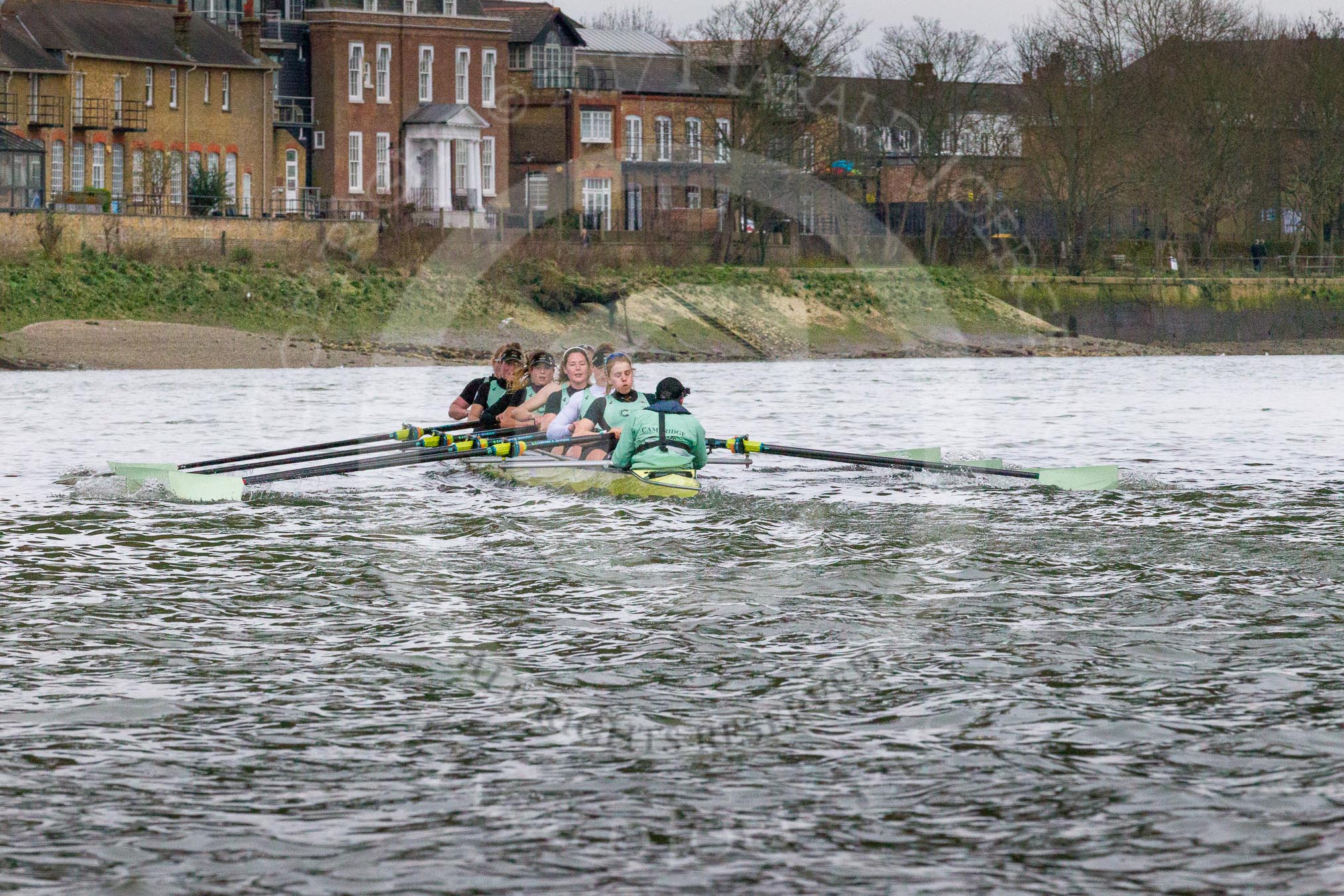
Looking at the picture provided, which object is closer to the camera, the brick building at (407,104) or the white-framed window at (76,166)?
the white-framed window at (76,166)

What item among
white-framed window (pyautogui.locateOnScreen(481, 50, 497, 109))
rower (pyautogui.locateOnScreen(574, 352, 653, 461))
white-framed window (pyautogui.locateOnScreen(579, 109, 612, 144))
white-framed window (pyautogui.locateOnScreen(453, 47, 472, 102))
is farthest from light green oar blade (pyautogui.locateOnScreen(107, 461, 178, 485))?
white-framed window (pyautogui.locateOnScreen(579, 109, 612, 144))

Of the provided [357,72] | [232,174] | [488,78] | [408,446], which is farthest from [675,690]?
[488,78]

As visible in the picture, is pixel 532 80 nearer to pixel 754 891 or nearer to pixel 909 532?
pixel 909 532

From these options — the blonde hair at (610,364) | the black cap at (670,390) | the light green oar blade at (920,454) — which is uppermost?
the blonde hair at (610,364)

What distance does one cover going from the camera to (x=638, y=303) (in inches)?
2437

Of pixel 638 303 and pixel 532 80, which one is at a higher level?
pixel 532 80

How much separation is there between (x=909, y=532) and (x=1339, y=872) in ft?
33.3

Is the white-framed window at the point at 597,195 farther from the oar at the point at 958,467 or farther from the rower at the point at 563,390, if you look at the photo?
the oar at the point at 958,467

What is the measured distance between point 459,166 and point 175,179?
12.9m

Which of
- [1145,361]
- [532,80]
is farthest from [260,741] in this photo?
[532,80]

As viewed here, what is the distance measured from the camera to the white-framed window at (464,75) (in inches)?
3039

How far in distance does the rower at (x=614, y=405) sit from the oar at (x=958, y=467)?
101cm

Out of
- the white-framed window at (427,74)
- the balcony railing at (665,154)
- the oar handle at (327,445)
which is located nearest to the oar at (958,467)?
the oar handle at (327,445)

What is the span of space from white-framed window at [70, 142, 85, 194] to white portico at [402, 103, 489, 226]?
12849mm
